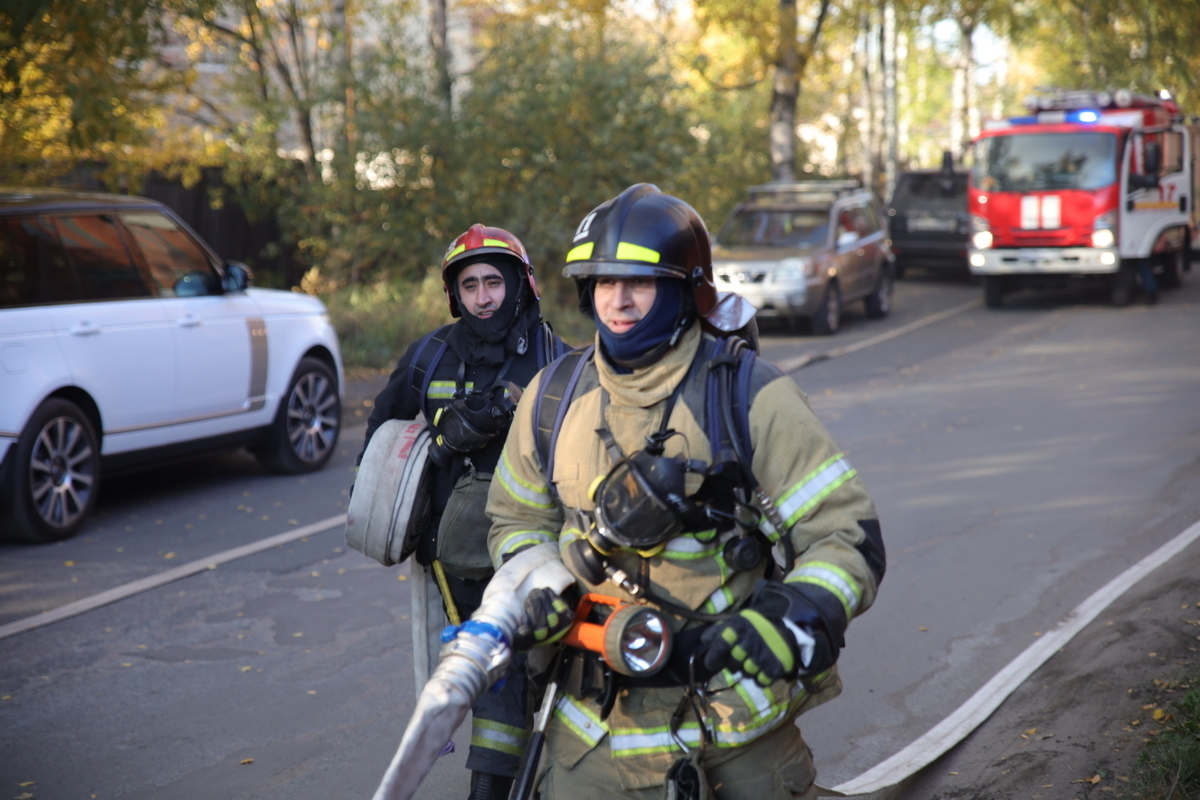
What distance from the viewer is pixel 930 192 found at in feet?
72.7

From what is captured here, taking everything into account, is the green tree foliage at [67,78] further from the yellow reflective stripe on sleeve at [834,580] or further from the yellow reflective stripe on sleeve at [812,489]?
the yellow reflective stripe on sleeve at [834,580]

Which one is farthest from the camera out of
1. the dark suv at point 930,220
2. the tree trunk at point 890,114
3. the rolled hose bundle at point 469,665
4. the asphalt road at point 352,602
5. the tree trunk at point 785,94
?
the tree trunk at point 890,114

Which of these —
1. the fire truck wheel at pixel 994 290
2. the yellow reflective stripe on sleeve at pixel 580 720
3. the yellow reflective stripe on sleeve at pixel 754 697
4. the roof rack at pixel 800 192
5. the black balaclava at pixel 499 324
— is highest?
the roof rack at pixel 800 192

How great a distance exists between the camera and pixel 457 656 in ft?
7.33

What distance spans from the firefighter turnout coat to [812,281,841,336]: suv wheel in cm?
1364

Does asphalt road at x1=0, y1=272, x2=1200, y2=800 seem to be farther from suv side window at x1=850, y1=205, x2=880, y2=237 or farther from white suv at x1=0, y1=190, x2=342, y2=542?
suv side window at x1=850, y1=205, x2=880, y2=237

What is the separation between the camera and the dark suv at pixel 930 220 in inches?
853

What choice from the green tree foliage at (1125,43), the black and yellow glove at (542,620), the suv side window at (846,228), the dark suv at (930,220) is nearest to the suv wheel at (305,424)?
the black and yellow glove at (542,620)

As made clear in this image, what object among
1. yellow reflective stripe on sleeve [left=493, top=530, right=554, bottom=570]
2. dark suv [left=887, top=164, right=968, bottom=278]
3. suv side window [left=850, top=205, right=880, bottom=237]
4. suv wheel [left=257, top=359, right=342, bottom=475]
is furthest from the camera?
dark suv [left=887, top=164, right=968, bottom=278]

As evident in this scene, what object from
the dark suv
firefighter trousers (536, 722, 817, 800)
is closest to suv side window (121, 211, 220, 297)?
firefighter trousers (536, 722, 817, 800)

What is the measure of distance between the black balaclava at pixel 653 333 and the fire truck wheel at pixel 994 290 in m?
17.1

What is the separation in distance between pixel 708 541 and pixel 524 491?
479 millimetres

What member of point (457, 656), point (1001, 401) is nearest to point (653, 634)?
point (457, 656)

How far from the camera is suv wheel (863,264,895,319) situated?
18.0 m
